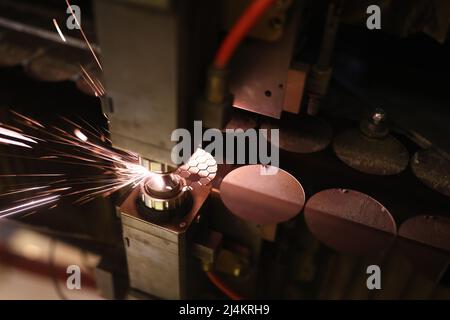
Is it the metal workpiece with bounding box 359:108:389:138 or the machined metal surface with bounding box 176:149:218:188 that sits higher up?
the metal workpiece with bounding box 359:108:389:138

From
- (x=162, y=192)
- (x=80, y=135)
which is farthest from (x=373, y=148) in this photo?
(x=80, y=135)

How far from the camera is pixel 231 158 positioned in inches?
50.1

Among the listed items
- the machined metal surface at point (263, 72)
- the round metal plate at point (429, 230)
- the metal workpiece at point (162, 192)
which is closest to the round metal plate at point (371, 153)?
the round metal plate at point (429, 230)

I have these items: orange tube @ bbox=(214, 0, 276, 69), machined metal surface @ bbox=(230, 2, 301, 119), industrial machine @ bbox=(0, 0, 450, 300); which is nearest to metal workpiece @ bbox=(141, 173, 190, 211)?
industrial machine @ bbox=(0, 0, 450, 300)

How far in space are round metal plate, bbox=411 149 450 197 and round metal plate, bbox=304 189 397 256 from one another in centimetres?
14

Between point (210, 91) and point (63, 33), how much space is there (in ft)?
3.60

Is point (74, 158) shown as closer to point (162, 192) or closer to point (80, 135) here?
point (80, 135)

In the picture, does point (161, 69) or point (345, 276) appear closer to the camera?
point (161, 69)

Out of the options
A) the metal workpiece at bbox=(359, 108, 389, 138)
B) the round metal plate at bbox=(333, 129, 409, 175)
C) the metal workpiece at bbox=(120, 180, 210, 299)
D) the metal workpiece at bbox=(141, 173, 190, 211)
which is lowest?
the metal workpiece at bbox=(120, 180, 210, 299)

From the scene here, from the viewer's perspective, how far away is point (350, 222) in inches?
46.2

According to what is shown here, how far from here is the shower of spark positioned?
1.36m

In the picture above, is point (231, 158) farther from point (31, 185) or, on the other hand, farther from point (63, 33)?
point (63, 33)

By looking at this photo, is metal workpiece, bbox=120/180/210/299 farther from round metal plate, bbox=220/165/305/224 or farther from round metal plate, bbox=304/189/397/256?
round metal plate, bbox=304/189/397/256

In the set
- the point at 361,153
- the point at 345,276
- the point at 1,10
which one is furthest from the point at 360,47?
the point at 1,10
